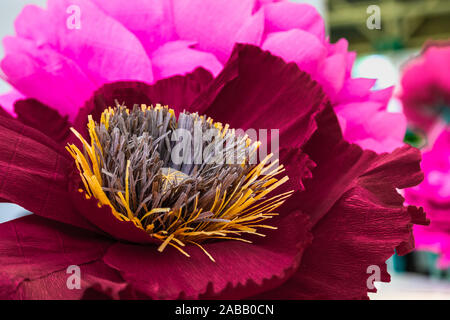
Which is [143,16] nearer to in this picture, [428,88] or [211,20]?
[211,20]

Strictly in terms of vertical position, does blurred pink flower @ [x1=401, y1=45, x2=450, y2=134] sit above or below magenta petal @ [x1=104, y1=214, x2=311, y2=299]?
above

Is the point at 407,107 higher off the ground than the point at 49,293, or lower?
higher

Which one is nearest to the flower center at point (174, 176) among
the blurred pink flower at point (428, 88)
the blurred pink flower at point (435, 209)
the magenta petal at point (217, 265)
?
the magenta petal at point (217, 265)

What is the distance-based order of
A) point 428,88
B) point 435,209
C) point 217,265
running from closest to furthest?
point 217,265, point 435,209, point 428,88

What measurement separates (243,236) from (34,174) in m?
0.08

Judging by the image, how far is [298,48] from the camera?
23 cm

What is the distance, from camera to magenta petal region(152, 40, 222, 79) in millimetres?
233

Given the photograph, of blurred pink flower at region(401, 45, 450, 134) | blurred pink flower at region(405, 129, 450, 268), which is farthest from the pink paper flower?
blurred pink flower at region(401, 45, 450, 134)

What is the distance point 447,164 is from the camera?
16.5 inches

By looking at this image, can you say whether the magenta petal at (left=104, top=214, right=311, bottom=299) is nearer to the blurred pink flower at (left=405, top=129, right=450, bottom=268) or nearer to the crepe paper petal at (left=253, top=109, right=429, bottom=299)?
the crepe paper petal at (left=253, top=109, right=429, bottom=299)

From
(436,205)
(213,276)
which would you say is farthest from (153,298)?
(436,205)

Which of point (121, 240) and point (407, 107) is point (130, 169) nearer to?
point (121, 240)

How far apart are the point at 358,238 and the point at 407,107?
41cm

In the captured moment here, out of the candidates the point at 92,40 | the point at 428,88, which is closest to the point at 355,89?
the point at 92,40
